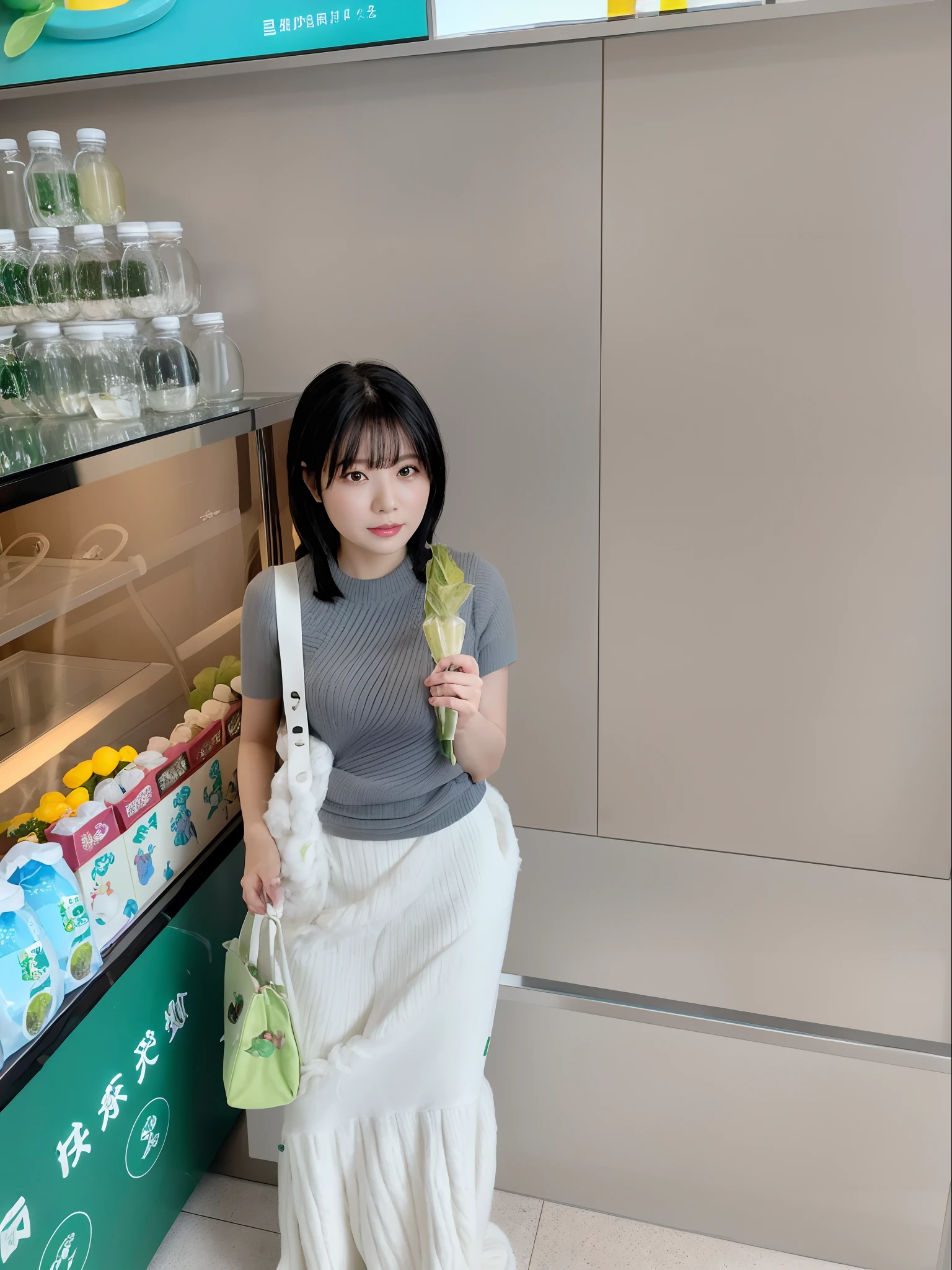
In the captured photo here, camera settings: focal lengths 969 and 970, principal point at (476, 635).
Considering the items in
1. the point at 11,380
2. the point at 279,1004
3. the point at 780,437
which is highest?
the point at 11,380

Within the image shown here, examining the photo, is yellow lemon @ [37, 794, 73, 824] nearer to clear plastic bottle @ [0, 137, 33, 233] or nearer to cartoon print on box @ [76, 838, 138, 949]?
cartoon print on box @ [76, 838, 138, 949]

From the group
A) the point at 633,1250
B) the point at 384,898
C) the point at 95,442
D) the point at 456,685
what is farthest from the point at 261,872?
the point at 633,1250

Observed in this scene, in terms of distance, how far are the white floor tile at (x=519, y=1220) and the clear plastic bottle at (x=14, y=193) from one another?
2.17m

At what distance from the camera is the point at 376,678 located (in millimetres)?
1579

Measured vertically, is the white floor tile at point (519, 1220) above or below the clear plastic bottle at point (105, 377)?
below

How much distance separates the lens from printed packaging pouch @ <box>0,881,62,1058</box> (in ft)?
4.35

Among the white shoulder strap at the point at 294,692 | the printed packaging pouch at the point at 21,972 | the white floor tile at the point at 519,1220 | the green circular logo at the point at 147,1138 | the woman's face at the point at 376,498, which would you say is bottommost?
the white floor tile at the point at 519,1220

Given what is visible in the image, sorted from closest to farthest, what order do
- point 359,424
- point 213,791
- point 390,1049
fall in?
point 359,424
point 390,1049
point 213,791

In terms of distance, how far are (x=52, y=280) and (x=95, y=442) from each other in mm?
459

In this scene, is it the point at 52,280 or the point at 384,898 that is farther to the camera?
the point at 52,280

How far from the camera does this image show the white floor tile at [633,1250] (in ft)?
6.14

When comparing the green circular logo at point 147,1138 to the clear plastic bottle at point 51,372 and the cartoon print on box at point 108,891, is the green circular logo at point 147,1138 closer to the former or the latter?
the cartoon print on box at point 108,891

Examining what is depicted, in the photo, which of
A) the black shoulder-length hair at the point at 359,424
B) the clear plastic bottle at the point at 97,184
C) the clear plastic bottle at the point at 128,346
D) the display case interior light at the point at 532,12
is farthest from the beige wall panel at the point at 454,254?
the black shoulder-length hair at the point at 359,424

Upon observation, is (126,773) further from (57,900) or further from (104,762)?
(57,900)
